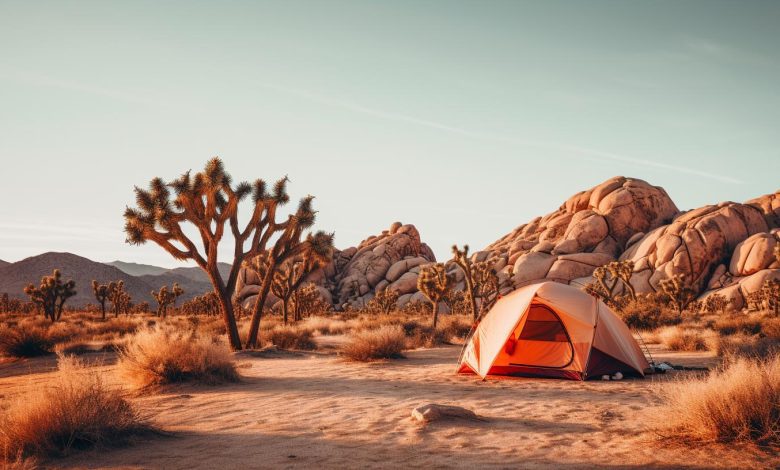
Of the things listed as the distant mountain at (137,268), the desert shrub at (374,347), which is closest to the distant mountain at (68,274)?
the desert shrub at (374,347)

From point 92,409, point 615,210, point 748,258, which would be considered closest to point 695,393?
point 92,409

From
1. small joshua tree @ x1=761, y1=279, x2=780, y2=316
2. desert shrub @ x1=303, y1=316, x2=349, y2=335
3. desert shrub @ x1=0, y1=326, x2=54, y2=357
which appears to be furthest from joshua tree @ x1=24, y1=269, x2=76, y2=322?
small joshua tree @ x1=761, y1=279, x2=780, y2=316

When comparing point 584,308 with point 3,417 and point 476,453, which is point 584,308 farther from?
point 3,417

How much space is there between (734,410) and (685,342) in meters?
10.7

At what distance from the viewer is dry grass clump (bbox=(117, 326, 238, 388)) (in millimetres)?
9086

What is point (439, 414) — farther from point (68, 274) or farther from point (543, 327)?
point (68, 274)

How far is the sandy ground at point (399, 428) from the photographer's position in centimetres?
479

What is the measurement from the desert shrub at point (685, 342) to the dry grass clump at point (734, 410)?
1003cm

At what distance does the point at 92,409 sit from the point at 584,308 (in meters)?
8.54

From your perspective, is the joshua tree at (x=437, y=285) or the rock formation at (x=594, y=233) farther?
the rock formation at (x=594, y=233)

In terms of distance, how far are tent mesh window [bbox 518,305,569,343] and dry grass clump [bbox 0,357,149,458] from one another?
7.38m

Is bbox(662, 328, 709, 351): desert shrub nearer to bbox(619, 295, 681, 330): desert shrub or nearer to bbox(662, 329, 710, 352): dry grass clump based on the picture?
bbox(662, 329, 710, 352): dry grass clump

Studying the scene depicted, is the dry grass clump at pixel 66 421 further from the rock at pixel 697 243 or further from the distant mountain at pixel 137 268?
the distant mountain at pixel 137 268

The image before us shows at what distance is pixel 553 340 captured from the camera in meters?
10.3
